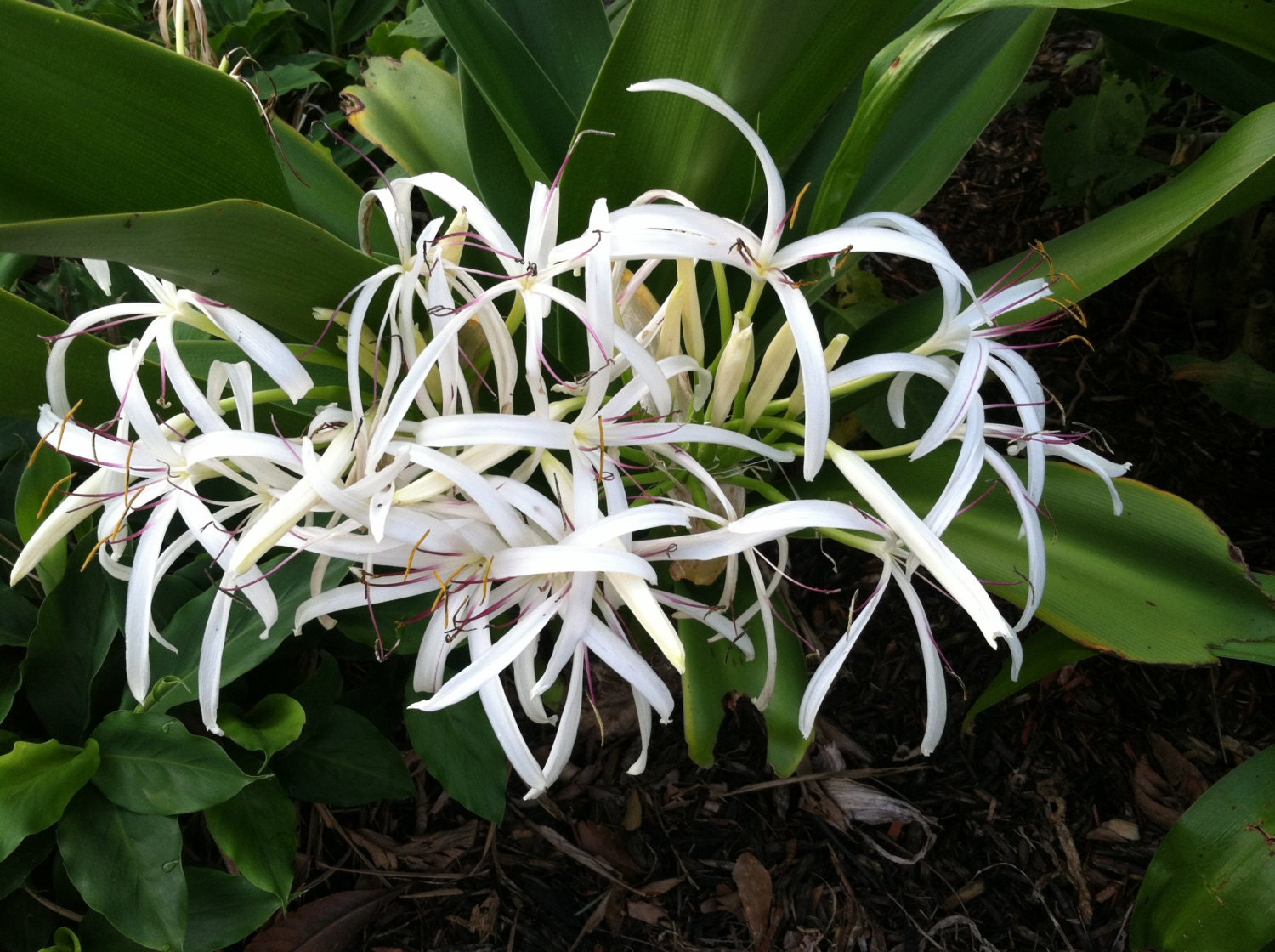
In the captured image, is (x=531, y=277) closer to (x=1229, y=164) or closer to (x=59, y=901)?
(x=1229, y=164)

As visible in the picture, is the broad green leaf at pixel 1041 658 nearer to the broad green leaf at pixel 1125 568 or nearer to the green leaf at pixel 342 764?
the broad green leaf at pixel 1125 568

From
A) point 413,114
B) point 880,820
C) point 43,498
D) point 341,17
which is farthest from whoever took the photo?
point 341,17

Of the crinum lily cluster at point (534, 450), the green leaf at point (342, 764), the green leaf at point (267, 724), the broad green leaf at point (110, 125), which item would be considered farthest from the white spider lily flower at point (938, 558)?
the green leaf at point (342, 764)

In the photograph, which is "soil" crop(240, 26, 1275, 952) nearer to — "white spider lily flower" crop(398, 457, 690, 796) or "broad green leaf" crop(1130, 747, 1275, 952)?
"broad green leaf" crop(1130, 747, 1275, 952)

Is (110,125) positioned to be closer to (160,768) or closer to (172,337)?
(172,337)

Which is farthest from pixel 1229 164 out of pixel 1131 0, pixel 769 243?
pixel 769 243

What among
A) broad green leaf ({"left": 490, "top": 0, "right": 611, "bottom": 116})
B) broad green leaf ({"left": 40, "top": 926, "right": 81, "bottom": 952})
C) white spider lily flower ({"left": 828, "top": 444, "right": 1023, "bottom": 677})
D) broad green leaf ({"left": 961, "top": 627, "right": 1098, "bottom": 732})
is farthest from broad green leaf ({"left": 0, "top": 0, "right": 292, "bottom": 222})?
broad green leaf ({"left": 961, "top": 627, "right": 1098, "bottom": 732})

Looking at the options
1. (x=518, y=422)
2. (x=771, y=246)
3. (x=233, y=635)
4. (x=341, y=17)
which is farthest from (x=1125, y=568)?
(x=341, y=17)
